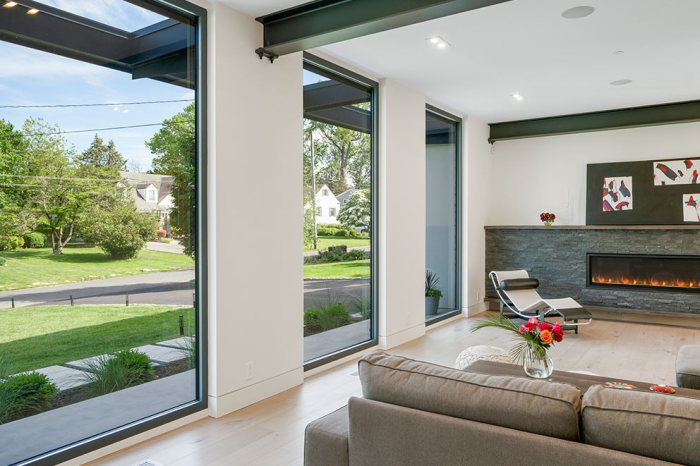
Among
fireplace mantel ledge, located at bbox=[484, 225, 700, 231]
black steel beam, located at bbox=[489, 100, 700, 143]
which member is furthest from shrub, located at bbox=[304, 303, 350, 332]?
black steel beam, located at bbox=[489, 100, 700, 143]

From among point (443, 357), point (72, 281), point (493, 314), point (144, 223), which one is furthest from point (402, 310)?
point (72, 281)

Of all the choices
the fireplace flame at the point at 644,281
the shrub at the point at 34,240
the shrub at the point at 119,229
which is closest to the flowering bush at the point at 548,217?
the fireplace flame at the point at 644,281

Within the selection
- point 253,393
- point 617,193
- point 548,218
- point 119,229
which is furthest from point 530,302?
point 119,229

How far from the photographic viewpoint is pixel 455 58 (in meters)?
4.85

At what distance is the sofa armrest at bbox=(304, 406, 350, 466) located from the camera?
1.86m

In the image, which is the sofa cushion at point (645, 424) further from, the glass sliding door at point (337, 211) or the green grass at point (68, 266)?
the glass sliding door at point (337, 211)

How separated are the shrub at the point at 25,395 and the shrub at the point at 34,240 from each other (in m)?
0.70

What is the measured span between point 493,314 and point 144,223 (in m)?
5.79

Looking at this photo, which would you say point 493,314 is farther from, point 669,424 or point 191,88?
point 669,424

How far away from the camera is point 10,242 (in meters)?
2.70

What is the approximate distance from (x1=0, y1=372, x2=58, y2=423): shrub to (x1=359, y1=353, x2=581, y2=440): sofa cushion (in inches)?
77.1

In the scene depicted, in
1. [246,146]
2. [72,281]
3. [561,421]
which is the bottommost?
[561,421]

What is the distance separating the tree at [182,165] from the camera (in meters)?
3.46

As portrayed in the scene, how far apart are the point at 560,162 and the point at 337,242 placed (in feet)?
15.0
